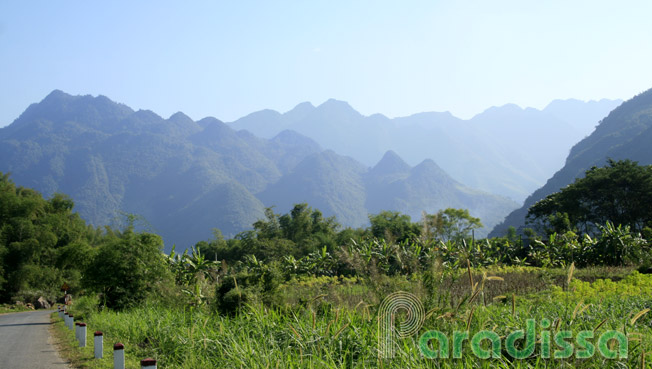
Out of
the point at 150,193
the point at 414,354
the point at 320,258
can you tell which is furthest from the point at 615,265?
the point at 150,193

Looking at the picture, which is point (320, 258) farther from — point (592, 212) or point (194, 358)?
point (592, 212)

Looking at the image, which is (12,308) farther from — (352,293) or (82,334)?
(352,293)

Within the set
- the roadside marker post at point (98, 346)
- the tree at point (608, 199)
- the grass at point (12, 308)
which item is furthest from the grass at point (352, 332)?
the grass at point (12, 308)

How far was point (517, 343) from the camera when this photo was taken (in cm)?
446

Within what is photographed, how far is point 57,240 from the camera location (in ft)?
140

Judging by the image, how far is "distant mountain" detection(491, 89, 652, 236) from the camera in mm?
77375

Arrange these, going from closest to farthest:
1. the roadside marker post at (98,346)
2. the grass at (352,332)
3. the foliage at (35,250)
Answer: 1. the grass at (352,332)
2. the roadside marker post at (98,346)
3. the foliage at (35,250)

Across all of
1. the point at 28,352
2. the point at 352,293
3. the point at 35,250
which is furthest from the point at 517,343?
the point at 35,250

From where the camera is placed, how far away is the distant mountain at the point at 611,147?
77375 mm

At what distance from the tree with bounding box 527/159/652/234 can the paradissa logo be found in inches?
1002

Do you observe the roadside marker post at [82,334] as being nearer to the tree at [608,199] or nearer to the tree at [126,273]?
the tree at [126,273]

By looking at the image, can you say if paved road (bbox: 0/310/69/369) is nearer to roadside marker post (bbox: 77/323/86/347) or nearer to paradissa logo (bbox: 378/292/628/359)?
roadside marker post (bbox: 77/323/86/347)

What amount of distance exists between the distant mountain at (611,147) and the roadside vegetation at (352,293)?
171 ft

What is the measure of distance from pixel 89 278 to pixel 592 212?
30546 millimetres
